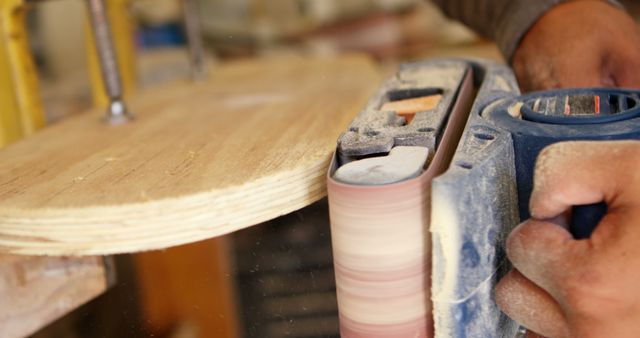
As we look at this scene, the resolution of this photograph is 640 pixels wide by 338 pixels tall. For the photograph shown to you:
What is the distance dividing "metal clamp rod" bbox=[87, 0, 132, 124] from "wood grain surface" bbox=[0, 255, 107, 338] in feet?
0.67

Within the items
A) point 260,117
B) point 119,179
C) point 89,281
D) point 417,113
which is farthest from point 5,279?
point 417,113

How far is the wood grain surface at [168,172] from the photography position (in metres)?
0.48

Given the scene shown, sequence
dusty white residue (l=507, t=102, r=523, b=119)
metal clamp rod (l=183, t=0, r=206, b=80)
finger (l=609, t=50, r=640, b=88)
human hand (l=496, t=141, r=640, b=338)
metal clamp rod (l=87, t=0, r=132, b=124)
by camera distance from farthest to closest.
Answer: metal clamp rod (l=183, t=0, r=206, b=80)
metal clamp rod (l=87, t=0, r=132, b=124)
finger (l=609, t=50, r=640, b=88)
dusty white residue (l=507, t=102, r=523, b=119)
human hand (l=496, t=141, r=640, b=338)

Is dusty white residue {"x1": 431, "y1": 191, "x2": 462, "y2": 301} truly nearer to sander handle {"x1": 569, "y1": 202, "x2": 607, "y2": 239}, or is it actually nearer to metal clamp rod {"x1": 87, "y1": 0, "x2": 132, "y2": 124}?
sander handle {"x1": 569, "y1": 202, "x2": 607, "y2": 239}

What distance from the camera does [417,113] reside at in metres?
0.56

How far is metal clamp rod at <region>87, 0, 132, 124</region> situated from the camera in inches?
30.6

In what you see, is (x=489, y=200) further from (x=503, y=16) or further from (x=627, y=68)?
(x=503, y=16)

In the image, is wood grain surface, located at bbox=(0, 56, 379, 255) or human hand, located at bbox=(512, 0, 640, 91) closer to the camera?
wood grain surface, located at bbox=(0, 56, 379, 255)

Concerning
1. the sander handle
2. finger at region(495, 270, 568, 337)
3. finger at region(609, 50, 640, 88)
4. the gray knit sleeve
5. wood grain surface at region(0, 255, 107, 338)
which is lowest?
wood grain surface at region(0, 255, 107, 338)

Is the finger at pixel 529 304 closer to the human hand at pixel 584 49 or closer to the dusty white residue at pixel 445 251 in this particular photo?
the dusty white residue at pixel 445 251

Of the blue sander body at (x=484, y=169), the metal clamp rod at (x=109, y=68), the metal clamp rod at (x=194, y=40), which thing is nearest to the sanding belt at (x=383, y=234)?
the blue sander body at (x=484, y=169)

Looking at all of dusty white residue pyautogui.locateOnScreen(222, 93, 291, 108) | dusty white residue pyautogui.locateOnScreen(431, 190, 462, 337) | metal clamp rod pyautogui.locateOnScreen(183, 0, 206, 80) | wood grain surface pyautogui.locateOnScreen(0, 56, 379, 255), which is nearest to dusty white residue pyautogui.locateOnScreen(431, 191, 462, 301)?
dusty white residue pyautogui.locateOnScreen(431, 190, 462, 337)

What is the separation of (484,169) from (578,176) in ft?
0.19

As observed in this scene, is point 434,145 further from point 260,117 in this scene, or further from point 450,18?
point 450,18
